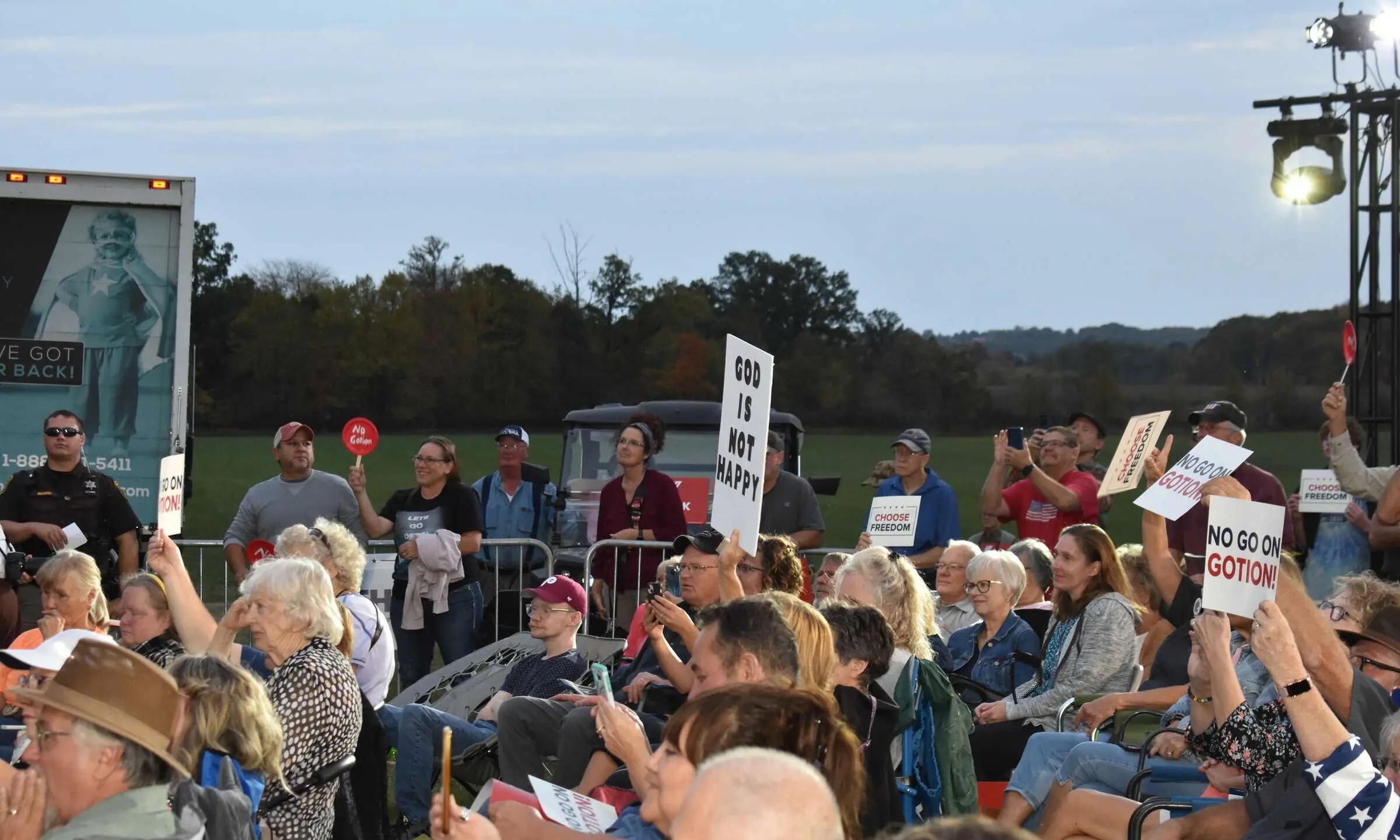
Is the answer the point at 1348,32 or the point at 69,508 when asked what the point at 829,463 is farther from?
the point at 69,508

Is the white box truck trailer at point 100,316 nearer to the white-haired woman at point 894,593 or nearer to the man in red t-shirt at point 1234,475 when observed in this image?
the white-haired woman at point 894,593

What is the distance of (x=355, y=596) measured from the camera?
728 centimetres

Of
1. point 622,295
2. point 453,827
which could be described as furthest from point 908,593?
point 622,295

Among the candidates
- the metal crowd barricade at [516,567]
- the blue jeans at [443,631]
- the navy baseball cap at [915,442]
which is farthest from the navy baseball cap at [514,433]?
the navy baseball cap at [915,442]

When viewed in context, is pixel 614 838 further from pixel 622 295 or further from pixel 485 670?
pixel 622 295

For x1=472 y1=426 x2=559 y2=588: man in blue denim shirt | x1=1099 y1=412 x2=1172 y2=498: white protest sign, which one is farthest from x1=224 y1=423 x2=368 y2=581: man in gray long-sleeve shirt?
x1=1099 y1=412 x2=1172 y2=498: white protest sign

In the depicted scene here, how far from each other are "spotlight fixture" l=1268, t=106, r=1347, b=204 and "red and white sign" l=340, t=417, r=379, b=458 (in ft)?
27.7

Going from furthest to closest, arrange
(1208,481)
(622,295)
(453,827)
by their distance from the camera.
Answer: (622,295) → (1208,481) → (453,827)

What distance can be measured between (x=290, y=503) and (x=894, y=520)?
3806mm

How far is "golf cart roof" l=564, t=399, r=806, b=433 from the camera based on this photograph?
1312 cm

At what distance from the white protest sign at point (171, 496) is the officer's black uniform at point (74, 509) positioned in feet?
3.61

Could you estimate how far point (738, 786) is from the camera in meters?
2.49

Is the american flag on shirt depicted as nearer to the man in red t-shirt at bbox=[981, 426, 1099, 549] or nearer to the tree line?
the man in red t-shirt at bbox=[981, 426, 1099, 549]

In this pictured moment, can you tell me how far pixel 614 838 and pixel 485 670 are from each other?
446 centimetres
